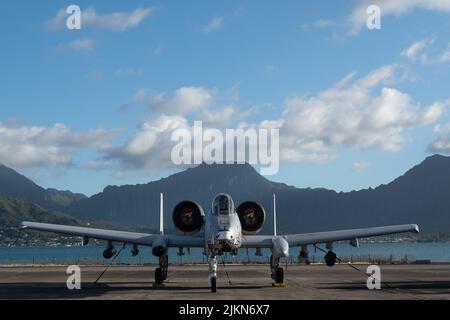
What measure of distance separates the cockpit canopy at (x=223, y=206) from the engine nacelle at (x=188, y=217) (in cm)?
285

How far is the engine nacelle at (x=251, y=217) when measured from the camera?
104ft

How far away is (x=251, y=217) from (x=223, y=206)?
448 centimetres

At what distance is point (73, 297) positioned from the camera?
24.3 metres

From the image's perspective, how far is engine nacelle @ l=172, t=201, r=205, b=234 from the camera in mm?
30516

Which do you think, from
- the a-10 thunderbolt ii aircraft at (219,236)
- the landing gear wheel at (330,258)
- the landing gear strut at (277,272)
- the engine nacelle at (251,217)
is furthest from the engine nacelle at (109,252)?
the landing gear wheel at (330,258)

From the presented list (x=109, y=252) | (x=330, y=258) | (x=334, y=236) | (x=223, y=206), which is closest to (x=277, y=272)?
(x=330, y=258)

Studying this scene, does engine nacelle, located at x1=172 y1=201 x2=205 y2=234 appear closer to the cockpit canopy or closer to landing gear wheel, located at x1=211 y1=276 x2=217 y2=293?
the cockpit canopy

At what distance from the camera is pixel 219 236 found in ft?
84.7

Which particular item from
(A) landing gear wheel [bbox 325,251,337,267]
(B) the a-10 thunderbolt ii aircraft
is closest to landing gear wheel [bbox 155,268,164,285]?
(B) the a-10 thunderbolt ii aircraft

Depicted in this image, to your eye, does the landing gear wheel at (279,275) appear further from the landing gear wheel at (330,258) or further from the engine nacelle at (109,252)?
the engine nacelle at (109,252)
